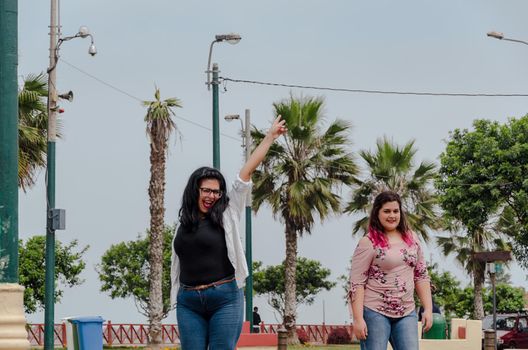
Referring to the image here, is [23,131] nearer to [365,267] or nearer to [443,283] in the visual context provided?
[365,267]

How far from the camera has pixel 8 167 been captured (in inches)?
364

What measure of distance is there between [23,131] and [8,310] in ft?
65.8

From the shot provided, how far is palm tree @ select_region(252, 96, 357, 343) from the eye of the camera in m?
42.5

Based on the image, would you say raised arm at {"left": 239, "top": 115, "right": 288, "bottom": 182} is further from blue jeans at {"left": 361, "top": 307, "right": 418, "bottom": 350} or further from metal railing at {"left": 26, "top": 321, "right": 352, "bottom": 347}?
metal railing at {"left": 26, "top": 321, "right": 352, "bottom": 347}

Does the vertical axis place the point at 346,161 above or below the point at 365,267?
above

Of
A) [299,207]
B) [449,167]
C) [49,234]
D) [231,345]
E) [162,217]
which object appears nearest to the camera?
[231,345]

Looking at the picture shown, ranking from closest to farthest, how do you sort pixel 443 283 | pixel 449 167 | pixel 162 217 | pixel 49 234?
1. pixel 49 234
2. pixel 162 217
3. pixel 449 167
4. pixel 443 283

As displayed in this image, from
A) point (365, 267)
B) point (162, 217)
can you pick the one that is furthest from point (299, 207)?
point (365, 267)

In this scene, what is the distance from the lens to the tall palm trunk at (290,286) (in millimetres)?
43125

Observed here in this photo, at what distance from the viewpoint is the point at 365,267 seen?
909 centimetres

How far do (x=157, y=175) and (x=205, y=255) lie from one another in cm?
2895

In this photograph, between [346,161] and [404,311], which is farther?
[346,161]

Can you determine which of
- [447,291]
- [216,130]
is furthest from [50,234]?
[447,291]

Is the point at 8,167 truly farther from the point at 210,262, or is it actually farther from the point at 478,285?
the point at 478,285
